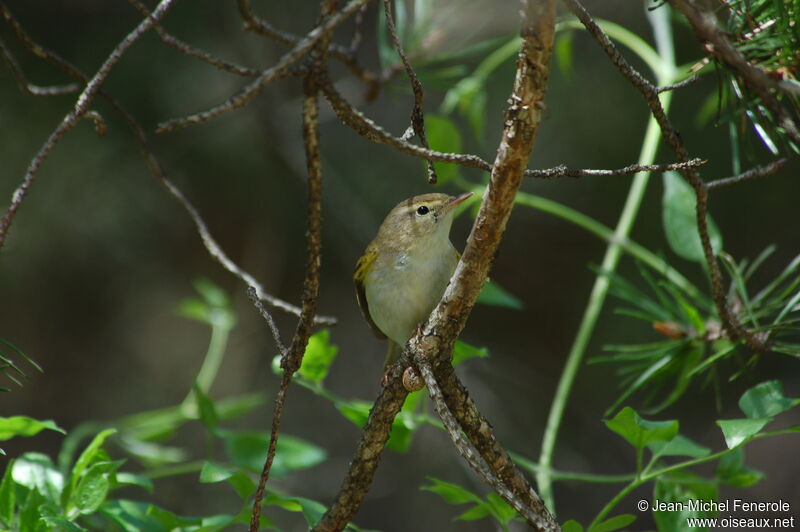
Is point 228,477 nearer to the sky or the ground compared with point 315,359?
nearer to the ground

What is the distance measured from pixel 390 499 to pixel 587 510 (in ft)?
2.52

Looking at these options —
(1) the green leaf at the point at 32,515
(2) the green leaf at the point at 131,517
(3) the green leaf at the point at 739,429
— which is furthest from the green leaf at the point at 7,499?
(3) the green leaf at the point at 739,429

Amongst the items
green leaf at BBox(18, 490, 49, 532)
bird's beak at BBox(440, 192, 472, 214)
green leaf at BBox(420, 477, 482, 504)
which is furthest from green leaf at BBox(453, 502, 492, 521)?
bird's beak at BBox(440, 192, 472, 214)

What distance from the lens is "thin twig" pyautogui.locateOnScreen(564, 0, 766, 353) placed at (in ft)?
2.85

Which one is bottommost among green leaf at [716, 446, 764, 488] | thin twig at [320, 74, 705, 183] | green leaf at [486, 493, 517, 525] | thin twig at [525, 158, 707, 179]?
green leaf at [486, 493, 517, 525]

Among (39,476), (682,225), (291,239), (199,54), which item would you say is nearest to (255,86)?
(199,54)

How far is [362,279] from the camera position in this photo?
80.6 inches

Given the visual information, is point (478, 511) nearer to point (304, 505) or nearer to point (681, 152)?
point (304, 505)

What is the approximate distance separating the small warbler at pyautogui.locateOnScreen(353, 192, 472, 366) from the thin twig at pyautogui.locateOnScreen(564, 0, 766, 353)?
0.71 metres

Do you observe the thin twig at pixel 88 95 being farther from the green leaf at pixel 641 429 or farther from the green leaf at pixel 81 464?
the green leaf at pixel 641 429

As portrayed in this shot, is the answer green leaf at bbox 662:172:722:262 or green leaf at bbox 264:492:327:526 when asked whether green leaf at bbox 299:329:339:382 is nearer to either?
green leaf at bbox 264:492:327:526

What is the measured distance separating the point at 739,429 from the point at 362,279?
118cm

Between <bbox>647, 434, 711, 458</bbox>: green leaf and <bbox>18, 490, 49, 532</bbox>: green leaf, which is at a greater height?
<bbox>647, 434, 711, 458</bbox>: green leaf

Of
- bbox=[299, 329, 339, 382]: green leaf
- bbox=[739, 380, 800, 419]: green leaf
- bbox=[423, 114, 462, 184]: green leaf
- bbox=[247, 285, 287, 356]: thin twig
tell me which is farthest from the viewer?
bbox=[423, 114, 462, 184]: green leaf
